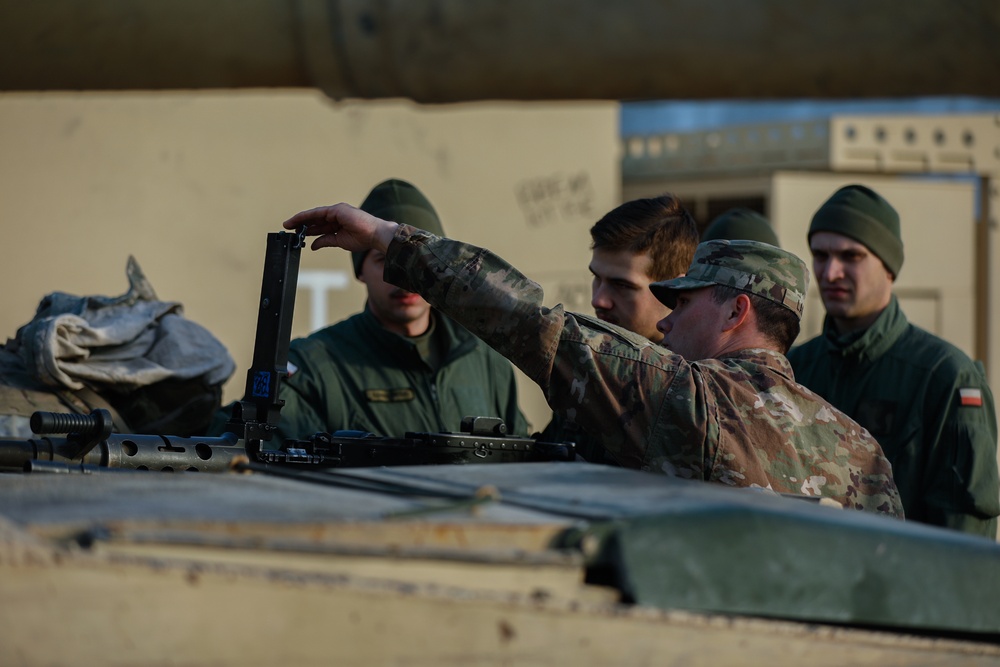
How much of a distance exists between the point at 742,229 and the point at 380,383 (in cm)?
164

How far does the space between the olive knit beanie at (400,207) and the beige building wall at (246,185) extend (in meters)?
1.33

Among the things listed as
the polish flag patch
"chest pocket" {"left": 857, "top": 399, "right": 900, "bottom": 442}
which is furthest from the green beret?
the polish flag patch

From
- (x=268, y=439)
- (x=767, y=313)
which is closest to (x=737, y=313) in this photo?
(x=767, y=313)

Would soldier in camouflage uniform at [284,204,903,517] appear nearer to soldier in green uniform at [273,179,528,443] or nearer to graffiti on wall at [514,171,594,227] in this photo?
soldier in green uniform at [273,179,528,443]

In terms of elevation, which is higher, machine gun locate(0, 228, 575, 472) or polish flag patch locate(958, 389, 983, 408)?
polish flag patch locate(958, 389, 983, 408)

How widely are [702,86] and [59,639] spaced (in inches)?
31.2

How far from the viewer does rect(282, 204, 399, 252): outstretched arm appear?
254 cm

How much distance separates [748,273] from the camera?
2.86 meters

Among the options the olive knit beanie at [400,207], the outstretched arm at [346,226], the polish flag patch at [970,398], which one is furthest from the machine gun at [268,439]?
the polish flag patch at [970,398]

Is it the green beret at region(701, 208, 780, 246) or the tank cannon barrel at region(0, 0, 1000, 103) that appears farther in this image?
the green beret at region(701, 208, 780, 246)

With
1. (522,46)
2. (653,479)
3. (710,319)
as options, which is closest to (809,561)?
(653,479)

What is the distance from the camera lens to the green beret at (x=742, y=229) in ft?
16.0

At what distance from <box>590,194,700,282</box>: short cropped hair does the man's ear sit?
0.61 meters

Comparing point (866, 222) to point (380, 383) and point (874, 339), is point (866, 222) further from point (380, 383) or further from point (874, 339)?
point (380, 383)
